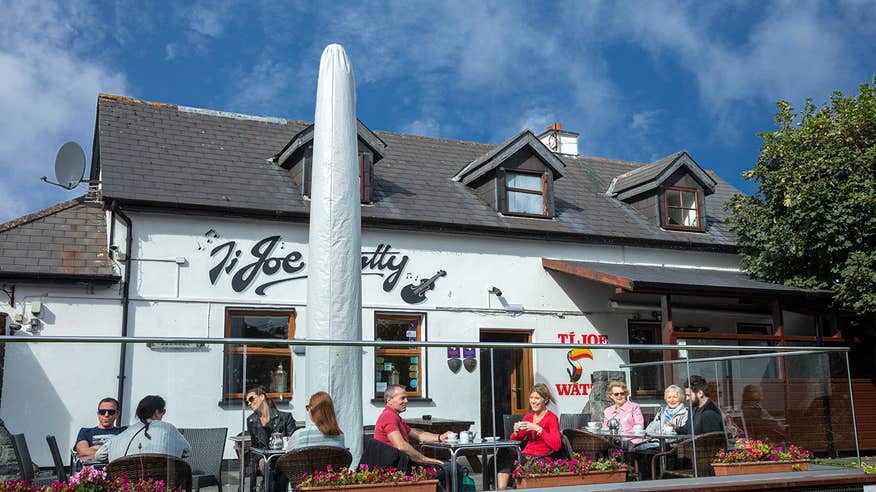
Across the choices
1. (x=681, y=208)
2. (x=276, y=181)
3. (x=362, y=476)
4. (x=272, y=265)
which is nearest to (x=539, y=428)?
(x=362, y=476)

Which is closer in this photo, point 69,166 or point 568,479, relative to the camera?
point 568,479

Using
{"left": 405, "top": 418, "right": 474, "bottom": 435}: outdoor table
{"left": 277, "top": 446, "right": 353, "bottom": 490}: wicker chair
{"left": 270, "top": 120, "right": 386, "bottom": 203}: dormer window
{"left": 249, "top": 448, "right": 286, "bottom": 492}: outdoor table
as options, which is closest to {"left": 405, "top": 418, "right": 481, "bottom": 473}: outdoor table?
{"left": 405, "top": 418, "right": 474, "bottom": 435}: outdoor table

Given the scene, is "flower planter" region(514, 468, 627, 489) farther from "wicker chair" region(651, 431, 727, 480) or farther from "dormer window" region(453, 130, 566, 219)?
"dormer window" region(453, 130, 566, 219)

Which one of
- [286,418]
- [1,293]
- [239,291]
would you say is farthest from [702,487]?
[1,293]

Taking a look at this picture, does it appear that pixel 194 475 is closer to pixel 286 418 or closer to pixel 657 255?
pixel 286 418

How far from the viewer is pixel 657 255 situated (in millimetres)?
18453

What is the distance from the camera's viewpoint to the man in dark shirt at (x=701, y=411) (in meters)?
8.02

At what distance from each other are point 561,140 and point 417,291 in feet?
29.1

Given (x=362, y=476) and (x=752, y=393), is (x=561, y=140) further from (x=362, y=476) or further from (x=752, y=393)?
(x=362, y=476)

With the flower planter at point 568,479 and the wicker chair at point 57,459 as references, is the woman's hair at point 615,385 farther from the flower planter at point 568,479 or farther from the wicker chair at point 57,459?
the wicker chair at point 57,459

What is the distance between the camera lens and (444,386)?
7.32 meters

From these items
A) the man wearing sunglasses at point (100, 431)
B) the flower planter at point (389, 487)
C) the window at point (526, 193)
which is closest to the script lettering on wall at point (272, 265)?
the window at point (526, 193)

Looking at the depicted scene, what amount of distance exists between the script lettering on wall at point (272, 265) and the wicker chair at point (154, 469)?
8.49 m

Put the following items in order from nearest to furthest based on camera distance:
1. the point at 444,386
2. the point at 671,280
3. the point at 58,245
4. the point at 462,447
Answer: the point at 462,447 → the point at 444,386 → the point at 58,245 → the point at 671,280
